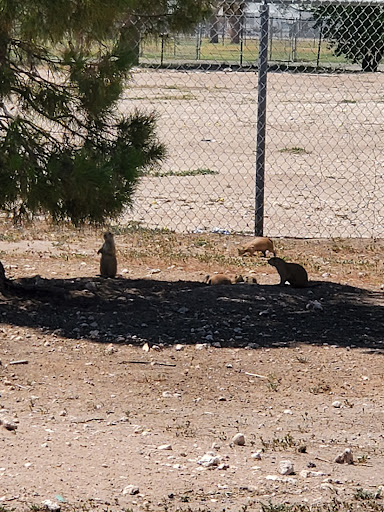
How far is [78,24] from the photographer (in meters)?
6.14

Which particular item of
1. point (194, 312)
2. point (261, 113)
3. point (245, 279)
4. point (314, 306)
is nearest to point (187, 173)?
point (261, 113)

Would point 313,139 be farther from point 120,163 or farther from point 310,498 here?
point 310,498

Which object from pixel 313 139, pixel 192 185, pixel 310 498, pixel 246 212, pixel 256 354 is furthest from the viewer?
pixel 313 139

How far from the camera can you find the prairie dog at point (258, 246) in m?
8.51

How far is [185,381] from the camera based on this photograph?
18.3ft

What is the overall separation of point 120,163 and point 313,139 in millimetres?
9706

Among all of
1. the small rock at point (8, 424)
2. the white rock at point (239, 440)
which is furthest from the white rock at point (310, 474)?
the small rock at point (8, 424)

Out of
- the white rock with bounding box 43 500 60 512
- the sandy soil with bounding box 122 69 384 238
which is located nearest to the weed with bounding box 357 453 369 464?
the white rock with bounding box 43 500 60 512

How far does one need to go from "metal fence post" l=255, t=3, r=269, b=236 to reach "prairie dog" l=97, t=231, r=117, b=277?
197 centimetres

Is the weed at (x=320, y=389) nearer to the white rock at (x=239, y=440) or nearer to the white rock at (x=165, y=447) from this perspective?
the white rock at (x=239, y=440)

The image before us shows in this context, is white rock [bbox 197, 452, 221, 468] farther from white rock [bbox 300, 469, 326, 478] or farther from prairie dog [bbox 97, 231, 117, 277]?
prairie dog [bbox 97, 231, 117, 277]

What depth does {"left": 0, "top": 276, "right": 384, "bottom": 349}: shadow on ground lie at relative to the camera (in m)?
6.32

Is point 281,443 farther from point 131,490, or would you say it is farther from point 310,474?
point 131,490

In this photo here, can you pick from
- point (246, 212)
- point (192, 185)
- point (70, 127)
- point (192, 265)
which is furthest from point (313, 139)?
point (70, 127)
